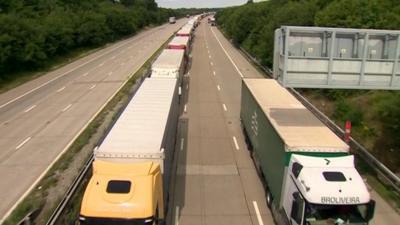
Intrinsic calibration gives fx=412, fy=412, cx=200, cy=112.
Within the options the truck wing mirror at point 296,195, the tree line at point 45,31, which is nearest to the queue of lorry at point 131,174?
the truck wing mirror at point 296,195

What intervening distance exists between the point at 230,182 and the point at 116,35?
3124 inches

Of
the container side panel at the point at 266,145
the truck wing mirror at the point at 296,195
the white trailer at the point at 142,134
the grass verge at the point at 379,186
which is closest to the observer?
the truck wing mirror at the point at 296,195

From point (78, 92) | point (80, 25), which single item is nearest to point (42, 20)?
point (80, 25)

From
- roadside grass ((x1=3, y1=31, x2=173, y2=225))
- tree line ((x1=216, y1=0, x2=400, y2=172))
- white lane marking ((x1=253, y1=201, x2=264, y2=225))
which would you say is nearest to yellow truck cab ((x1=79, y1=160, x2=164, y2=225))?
roadside grass ((x1=3, y1=31, x2=173, y2=225))

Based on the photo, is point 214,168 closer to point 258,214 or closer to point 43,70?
point 258,214

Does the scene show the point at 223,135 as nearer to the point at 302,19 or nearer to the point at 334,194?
the point at 334,194

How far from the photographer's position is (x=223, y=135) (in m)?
25.8

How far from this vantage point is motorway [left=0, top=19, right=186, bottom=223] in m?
20.4

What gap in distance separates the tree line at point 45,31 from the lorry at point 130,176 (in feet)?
106

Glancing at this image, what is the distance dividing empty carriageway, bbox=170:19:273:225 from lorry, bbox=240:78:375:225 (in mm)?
1211

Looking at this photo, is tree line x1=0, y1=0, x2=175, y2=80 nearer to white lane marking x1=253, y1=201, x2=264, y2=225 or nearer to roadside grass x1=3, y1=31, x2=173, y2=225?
roadside grass x1=3, y1=31, x2=173, y2=225

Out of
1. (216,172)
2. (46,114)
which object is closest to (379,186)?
(216,172)

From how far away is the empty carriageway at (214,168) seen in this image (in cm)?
1622

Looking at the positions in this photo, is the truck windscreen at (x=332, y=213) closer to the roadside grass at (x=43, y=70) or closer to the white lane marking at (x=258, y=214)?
the white lane marking at (x=258, y=214)
